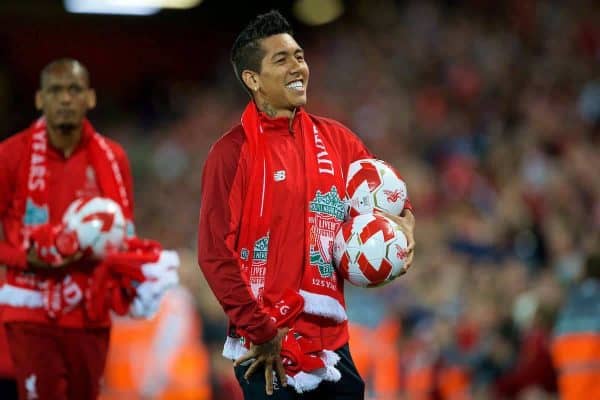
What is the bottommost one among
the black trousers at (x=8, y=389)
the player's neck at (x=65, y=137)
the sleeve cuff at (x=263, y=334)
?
the black trousers at (x=8, y=389)

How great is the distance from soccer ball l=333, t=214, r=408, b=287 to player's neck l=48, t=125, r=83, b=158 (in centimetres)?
211

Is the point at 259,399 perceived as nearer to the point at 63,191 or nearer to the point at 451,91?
the point at 63,191

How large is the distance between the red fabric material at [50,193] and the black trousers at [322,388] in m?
1.74

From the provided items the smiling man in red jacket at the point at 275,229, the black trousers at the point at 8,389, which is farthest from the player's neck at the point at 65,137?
the smiling man in red jacket at the point at 275,229

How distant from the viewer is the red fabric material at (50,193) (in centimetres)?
645

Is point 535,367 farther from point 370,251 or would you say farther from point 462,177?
point 370,251

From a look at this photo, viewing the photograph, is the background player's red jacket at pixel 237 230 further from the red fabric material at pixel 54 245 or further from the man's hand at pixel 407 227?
the red fabric material at pixel 54 245

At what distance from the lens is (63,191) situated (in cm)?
661

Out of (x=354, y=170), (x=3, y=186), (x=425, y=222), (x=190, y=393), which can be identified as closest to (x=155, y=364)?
(x=190, y=393)

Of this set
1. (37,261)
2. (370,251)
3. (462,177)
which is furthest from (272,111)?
(462,177)

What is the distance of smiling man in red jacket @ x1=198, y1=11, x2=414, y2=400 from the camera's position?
4.91m

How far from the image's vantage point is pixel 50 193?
657 cm

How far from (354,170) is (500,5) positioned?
31.2ft

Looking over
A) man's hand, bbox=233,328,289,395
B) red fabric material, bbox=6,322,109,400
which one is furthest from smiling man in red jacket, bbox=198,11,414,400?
red fabric material, bbox=6,322,109,400
